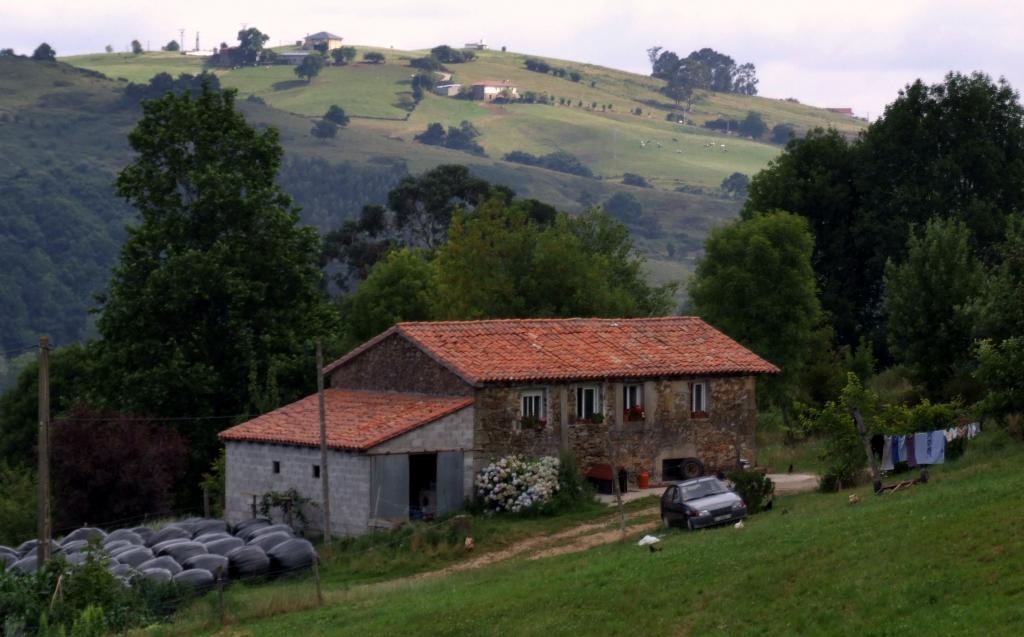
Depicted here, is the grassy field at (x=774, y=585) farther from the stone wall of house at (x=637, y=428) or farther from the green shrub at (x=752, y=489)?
the stone wall of house at (x=637, y=428)

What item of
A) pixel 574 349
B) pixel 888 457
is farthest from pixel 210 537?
pixel 888 457

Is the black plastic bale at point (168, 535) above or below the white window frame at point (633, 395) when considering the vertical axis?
below

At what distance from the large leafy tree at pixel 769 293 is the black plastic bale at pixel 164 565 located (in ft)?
116

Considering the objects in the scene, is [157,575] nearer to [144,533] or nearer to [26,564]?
[26,564]

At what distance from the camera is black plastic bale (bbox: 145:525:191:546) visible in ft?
154

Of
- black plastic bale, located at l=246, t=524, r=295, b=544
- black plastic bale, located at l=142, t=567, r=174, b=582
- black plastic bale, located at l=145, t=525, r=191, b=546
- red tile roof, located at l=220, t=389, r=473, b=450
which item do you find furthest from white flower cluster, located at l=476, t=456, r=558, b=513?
black plastic bale, located at l=142, t=567, r=174, b=582

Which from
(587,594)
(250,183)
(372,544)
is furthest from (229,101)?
(587,594)

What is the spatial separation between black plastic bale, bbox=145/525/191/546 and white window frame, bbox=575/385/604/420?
1281 cm

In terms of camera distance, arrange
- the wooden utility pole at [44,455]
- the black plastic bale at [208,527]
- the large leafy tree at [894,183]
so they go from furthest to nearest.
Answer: the large leafy tree at [894,183]
the black plastic bale at [208,527]
the wooden utility pole at [44,455]

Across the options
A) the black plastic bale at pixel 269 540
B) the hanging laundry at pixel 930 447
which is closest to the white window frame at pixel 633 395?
the hanging laundry at pixel 930 447

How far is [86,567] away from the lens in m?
37.6

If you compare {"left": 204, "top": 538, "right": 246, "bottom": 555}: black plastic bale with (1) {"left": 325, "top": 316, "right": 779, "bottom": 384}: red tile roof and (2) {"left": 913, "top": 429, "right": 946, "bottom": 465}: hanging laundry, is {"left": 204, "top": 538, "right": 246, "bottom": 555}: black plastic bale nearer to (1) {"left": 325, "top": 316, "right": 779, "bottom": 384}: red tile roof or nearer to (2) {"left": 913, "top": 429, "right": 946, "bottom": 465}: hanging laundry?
(1) {"left": 325, "top": 316, "right": 779, "bottom": 384}: red tile roof

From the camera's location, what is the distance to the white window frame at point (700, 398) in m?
53.7

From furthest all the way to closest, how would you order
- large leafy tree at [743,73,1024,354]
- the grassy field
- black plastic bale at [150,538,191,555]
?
large leafy tree at [743,73,1024,354]
black plastic bale at [150,538,191,555]
the grassy field
